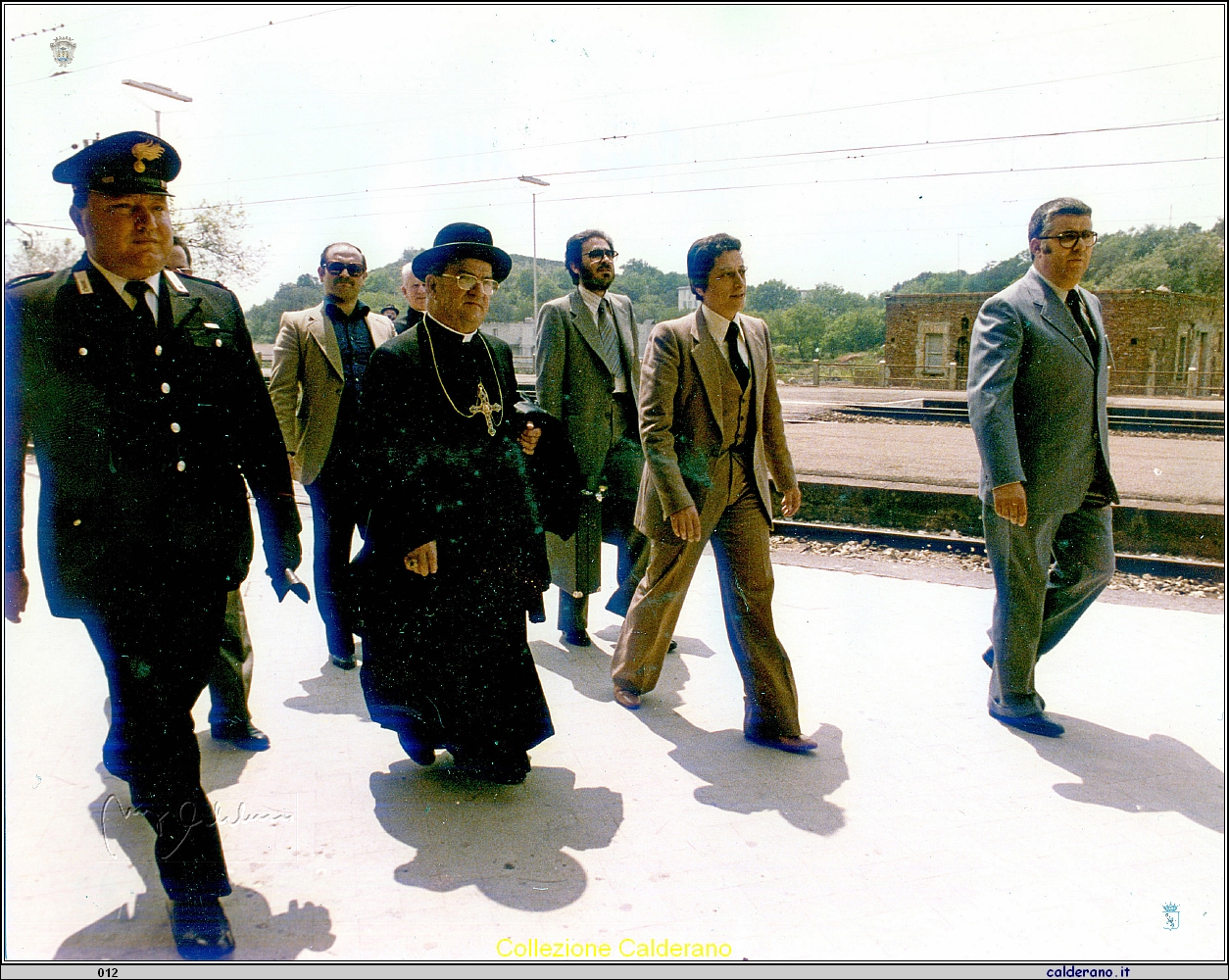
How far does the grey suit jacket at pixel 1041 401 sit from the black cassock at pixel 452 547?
1.98 meters

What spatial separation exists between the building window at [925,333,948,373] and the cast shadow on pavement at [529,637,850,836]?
31065 mm

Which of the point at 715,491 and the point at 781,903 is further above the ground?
the point at 715,491

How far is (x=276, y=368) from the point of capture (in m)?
5.07

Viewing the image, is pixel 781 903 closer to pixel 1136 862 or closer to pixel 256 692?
pixel 1136 862

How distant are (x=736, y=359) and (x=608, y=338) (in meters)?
1.39

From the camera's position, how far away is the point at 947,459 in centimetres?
1480

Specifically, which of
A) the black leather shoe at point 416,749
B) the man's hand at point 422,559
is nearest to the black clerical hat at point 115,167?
the man's hand at point 422,559

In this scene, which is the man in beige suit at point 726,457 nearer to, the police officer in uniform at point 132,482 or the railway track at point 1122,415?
the police officer in uniform at point 132,482

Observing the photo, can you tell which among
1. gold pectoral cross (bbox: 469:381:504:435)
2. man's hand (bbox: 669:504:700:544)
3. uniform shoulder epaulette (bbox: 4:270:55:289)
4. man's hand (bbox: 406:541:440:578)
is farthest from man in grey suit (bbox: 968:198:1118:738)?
uniform shoulder epaulette (bbox: 4:270:55:289)

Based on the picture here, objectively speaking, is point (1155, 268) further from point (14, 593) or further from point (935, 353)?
point (14, 593)

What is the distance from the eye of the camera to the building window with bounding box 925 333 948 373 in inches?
1304

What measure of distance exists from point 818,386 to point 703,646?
34293mm

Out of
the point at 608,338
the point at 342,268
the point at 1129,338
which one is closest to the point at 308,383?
the point at 342,268

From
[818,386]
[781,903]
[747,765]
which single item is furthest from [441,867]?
[818,386]
